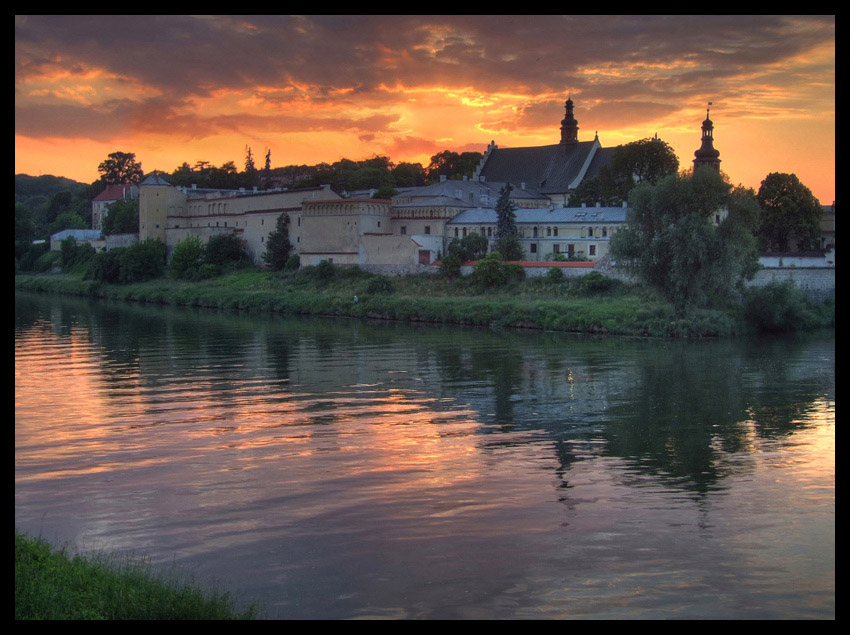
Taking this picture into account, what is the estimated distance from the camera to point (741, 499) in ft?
42.5

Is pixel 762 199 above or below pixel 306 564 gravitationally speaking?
above

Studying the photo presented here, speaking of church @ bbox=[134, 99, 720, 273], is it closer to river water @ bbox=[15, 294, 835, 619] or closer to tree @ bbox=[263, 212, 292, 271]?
tree @ bbox=[263, 212, 292, 271]

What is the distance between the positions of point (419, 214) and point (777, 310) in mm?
22933

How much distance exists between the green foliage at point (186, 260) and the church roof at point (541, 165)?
75.1 ft

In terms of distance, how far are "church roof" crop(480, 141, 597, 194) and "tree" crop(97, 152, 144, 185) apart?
4945 cm

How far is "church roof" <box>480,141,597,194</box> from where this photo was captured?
65500 millimetres

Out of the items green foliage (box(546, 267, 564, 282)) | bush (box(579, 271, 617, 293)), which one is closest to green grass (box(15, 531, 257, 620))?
bush (box(579, 271, 617, 293))

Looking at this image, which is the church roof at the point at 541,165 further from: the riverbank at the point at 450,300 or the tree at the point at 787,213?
the riverbank at the point at 450,300

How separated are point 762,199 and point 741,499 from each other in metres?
41.5

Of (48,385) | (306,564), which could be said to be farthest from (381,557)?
(48,385)

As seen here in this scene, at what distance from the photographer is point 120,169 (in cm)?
10300

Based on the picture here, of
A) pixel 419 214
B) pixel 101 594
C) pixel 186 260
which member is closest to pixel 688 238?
pixel 419 214

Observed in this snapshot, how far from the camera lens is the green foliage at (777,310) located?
119 ft

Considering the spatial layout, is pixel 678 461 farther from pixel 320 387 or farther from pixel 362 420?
pixel 320 387
